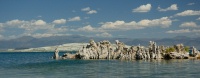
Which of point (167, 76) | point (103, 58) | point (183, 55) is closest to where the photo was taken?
point (167, 76)

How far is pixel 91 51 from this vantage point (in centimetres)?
19650

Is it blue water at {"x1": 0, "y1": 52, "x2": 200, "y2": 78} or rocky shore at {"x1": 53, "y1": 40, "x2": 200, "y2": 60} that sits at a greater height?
rocky shore at {"x1": 53, "y1": 40, "x2": 200, "y2": 60}

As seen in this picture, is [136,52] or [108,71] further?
[136,52]

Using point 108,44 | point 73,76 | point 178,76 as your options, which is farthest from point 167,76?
point 108,44

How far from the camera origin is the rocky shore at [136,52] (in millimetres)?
174125

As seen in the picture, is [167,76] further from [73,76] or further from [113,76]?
[73,76]

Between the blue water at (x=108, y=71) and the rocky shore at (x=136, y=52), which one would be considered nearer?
the blue water at (x=108, y=71)

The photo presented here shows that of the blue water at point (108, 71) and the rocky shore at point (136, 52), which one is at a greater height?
the rocky shore at point (136, 52)

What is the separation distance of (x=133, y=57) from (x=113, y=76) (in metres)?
91.2

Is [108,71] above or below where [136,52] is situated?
below

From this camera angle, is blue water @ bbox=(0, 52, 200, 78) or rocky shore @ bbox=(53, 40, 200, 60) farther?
rocky shore @ bbox=(53, 40, 200, 60)

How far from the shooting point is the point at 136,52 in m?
180

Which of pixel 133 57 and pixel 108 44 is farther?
pixel 108 44

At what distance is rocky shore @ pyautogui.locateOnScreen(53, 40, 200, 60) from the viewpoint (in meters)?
174
